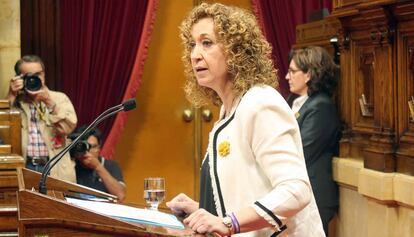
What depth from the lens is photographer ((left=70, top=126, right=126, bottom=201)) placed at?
4918 millimetres

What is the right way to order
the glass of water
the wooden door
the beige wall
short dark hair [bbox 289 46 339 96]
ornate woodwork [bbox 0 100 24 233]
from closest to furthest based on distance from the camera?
the glass of water → ornate woodwork [bbox 0 100 24 233] → short dark hair [bbox 289 46 339 96] → the beige wall → the wooden door

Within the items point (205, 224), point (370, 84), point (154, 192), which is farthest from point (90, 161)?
point (205, 224)

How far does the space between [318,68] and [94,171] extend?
1482 millimetres

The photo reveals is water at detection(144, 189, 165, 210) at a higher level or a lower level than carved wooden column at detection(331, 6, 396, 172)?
lower

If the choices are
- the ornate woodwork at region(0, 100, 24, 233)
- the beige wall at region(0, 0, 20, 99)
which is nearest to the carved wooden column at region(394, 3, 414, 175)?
the ornate woodwork at region(0, 100, 24, 233)

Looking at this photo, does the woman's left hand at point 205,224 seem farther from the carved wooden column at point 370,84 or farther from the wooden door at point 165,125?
the wooden door at point 165,125

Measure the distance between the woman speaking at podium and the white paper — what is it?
7 centimetres

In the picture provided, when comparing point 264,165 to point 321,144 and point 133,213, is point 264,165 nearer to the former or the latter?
point 133,213

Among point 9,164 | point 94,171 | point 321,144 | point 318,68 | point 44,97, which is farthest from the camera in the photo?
point 94,171

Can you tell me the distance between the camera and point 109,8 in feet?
19.0

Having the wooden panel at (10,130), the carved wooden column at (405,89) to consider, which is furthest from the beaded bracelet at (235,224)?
the wooden panel at (10,130)

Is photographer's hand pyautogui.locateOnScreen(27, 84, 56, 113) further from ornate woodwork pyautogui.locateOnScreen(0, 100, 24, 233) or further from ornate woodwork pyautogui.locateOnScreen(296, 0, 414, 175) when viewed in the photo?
ornate woodwork pyautogui.locateOnScreen(296, 0, 414, 175)

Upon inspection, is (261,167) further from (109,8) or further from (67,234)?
(109,8)

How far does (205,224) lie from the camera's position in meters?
2.03
